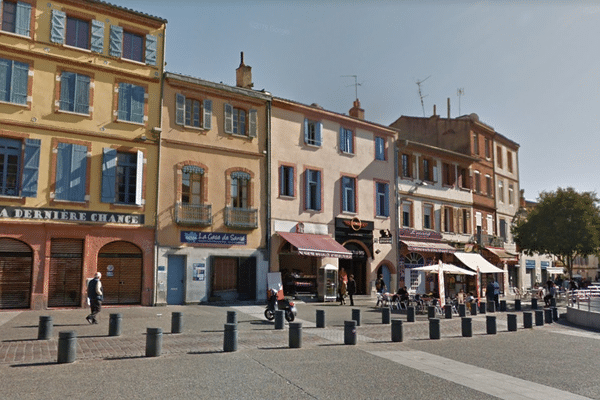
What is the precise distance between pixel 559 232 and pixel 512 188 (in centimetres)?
979

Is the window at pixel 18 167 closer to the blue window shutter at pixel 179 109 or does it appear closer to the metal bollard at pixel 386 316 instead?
the blue window shutter at pixel 179 109

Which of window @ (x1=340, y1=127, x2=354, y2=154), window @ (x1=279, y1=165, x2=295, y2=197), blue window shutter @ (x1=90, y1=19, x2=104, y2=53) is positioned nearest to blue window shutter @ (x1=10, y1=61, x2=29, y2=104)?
blue window shutter @ (x1=90, y1=19, x2=104, y2=53)

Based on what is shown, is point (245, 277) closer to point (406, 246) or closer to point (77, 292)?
point (77, 292)

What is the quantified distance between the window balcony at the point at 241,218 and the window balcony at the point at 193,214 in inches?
36.4

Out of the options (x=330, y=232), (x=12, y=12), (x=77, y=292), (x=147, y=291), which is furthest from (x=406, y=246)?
(x=12, y=12)

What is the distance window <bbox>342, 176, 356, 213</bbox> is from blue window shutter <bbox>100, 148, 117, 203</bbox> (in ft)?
39.4

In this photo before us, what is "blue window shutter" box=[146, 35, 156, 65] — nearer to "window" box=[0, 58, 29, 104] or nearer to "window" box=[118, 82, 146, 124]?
"window" box=[118, 82, 146, 124]

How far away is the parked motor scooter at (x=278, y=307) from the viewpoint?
16984mm

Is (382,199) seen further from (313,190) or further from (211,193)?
(211,193)

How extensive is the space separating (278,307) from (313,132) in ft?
39.7

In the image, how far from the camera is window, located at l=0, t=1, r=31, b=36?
63.8 ft

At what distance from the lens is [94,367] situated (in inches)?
377

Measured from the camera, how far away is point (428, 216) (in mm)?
32875

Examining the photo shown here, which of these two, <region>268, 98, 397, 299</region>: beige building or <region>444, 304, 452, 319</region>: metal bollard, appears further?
<region>268, 98, 397, 299</region>: beige building
